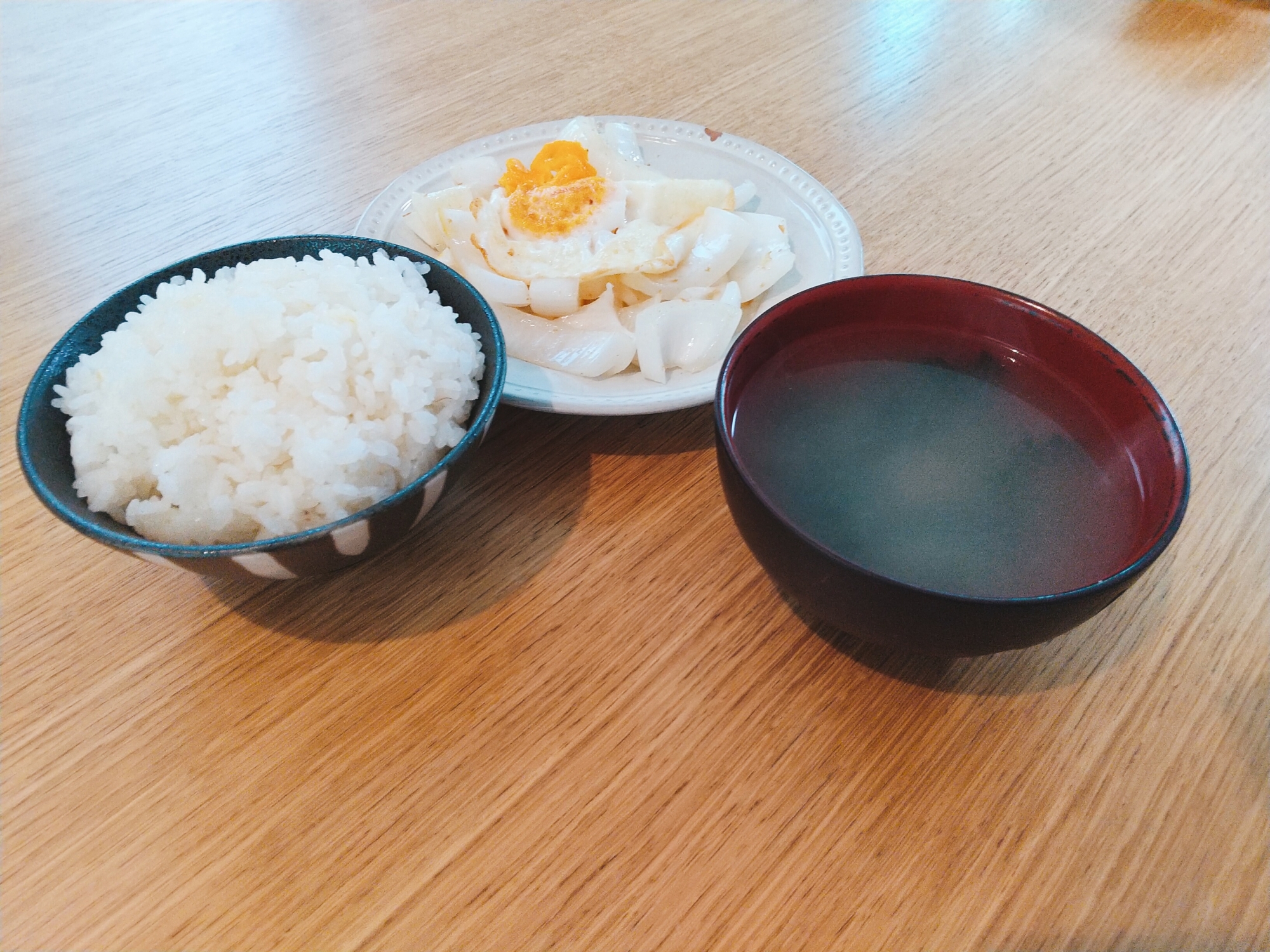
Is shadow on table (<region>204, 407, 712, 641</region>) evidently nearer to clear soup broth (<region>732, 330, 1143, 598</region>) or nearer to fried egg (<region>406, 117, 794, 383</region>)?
fried egg (<region>406, 117, 794, 383</region>)

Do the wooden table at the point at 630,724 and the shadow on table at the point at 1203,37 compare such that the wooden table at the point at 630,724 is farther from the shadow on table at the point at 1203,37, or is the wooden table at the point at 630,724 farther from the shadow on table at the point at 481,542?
the shadow on table at the point at 1203,37

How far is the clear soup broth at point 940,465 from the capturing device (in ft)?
2.45

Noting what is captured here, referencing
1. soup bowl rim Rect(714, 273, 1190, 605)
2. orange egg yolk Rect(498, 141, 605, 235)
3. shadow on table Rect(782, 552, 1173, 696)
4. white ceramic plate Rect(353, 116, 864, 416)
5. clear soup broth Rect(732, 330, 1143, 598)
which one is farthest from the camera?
orange egg yolk Rect(498, 141, 605, 235)

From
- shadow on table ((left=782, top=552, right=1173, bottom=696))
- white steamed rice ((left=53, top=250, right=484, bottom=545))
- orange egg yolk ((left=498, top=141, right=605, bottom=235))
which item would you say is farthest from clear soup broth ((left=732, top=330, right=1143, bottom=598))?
orange egg yolk ((left=498, top=141, right=605, bottom=235))

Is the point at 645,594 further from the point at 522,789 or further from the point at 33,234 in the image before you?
the point at 33,234

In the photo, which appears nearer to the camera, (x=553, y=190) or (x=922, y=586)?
(x=922, y=586)

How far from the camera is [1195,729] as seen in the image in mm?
816

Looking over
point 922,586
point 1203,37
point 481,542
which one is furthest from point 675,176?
point 1203,37

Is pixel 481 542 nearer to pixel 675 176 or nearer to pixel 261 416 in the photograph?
pixel 261 416

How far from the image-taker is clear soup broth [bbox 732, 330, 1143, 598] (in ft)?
2.45

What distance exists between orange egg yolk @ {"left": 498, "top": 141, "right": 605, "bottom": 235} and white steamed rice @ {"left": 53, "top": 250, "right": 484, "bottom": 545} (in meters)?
0.35

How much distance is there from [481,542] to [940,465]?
0.54 m

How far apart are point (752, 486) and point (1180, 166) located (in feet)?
4.91

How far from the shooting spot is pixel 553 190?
127 cm
